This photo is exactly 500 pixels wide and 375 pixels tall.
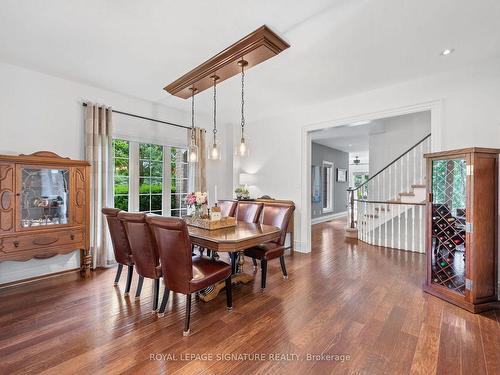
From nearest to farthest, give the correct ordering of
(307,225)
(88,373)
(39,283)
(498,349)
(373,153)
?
1. (88,373)
2. (498,349)
3. (39,283)
4. (307,225)
5. (373,153)

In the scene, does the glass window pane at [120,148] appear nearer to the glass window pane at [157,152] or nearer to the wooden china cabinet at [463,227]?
the glass window pane at [157,152]

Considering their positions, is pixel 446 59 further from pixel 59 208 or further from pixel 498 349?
pixel 59 208

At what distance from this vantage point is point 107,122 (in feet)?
12.5

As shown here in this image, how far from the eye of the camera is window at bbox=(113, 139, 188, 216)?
4.12 metres

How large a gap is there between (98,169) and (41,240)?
1196 mm

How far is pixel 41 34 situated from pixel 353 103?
13.5 ft

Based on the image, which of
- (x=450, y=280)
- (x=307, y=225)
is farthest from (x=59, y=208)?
(x=450, y=280)

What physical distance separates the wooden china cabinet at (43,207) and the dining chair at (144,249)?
1.29 m

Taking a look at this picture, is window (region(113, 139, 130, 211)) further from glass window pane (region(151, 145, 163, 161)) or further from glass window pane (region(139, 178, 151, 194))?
glass window pane (region(151, 145, 163, 161))

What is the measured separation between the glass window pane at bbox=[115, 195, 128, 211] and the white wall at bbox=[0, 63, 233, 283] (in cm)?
84

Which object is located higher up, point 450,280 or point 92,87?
point 92,87

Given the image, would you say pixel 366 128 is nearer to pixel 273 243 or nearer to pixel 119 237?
pixel 273 243

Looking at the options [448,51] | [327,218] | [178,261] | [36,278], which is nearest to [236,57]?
[178,261]

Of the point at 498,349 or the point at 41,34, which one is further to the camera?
the point at 41,34
